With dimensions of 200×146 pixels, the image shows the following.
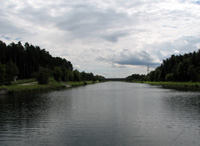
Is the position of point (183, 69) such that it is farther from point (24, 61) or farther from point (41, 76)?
point (24, 61)

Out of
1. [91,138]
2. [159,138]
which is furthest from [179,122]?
[91,138]

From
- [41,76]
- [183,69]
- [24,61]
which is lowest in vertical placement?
[41,76]

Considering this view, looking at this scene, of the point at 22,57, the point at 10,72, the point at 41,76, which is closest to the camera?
the point at 10,72

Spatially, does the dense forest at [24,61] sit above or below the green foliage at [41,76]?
above

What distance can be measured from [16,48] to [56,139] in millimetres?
100566

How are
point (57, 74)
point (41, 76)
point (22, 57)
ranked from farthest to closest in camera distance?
point (57, 74)
point (22, 57)
point (41, 76)

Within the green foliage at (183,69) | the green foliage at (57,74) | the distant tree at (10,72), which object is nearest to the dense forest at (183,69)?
the green foliage at (183,69)

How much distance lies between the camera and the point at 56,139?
16.8 metres

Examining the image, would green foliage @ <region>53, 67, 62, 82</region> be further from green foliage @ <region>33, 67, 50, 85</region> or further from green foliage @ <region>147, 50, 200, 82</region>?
green foliage @ <region>147, 50, 200, 82</region>

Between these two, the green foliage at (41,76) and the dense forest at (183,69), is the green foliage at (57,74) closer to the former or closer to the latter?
the green foliage at (41,76)

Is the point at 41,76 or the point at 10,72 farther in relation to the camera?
the point at 41,76

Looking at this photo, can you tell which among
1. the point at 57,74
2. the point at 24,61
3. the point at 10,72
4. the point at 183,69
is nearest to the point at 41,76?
the point at 10,72

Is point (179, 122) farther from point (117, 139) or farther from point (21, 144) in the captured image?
point (21, 144)

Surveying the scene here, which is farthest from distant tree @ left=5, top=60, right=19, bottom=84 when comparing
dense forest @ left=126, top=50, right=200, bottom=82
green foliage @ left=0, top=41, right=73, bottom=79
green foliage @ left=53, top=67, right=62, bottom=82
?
dense forest @ left=126, top=50, right=200, bottom=82
